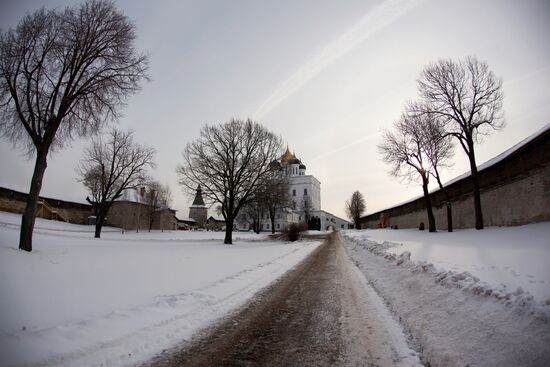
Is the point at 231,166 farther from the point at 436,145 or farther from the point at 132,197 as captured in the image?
the point at 132,197

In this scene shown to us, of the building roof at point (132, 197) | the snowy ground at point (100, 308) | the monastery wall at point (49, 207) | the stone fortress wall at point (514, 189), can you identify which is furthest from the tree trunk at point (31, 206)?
the building roof at point (132, 197)

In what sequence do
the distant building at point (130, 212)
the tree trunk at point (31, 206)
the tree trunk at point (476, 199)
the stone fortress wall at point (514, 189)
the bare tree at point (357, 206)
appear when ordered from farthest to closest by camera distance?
the bare tree at point (357, 206) → the distant building at point (130, 212) → the tree trunk at point (476, 199) → the stone fortress wall at point (514, 189) → the tree trunk at point (31, 206)

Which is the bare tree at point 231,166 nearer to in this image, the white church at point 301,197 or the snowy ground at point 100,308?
the snowy ground at point 100,308

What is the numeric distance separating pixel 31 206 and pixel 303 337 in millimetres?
12790

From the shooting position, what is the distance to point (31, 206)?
40.0 feet

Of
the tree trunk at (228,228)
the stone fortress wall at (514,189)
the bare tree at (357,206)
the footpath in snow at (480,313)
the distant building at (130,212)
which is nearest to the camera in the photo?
the footpath in snow at (480,313)

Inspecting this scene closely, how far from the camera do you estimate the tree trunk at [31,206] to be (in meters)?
11.9

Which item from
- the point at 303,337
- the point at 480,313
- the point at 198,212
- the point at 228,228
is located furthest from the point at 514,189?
the point at 198,212

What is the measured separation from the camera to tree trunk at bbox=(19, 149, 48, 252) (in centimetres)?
1188

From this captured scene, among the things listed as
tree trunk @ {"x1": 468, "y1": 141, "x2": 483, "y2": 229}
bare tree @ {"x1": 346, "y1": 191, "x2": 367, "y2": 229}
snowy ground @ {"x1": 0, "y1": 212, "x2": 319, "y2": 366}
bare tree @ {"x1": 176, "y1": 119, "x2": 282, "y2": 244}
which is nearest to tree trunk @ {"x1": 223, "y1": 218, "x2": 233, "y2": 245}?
bare tree @ {"x1": 176, "y1": 119, "x2": 282, "y2": 244}

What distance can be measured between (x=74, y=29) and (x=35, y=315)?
12366 millimetres

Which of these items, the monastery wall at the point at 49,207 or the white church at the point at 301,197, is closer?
the monastery wall at the point at 49,207

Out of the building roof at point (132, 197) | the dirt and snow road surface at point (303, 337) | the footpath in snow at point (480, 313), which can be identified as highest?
the building roof at point (132, 197)

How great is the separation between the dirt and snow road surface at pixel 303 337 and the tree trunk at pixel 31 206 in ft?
34.0
